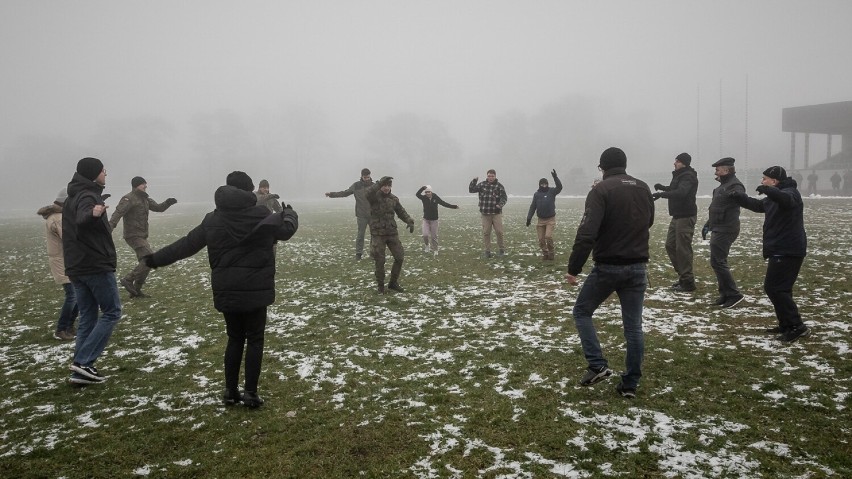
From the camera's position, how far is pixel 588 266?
528 inches

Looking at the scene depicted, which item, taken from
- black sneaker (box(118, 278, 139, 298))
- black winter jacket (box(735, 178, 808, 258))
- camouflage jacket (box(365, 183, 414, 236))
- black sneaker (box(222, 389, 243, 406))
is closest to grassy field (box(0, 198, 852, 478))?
black sneaker (box(222, 389, 243, 406))

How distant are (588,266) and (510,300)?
14.7 ft

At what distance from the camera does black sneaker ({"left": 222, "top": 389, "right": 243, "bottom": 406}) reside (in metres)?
5.43

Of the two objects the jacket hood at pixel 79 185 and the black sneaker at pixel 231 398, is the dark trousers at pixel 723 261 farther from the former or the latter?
the jacket hood at pixel 79 185

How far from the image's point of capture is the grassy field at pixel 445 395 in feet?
13.7

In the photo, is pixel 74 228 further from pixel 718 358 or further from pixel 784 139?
pixel 784 139

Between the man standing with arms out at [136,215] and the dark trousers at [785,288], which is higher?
the man standing with arms out at [136,215]

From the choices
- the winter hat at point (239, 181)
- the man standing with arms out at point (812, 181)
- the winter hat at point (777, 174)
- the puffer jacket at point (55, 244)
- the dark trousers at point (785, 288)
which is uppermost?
the winter hat at point (239, 181)

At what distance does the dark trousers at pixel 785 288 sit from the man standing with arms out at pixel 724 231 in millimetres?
1892

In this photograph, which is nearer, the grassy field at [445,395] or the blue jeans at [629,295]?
the grassy field at [445,395]

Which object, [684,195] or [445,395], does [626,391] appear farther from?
[684,195]

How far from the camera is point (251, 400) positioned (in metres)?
5.32

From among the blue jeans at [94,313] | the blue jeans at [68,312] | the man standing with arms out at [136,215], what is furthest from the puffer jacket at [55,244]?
the blue jeans at [94,313]

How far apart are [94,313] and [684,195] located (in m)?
10.7
